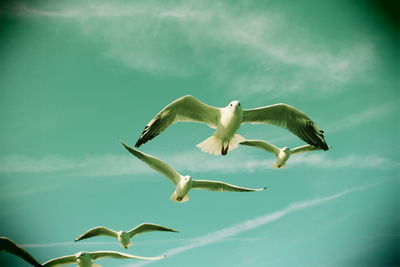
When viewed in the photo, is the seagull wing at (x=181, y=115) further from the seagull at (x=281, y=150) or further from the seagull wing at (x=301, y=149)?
the seagull wing at (x=301, y=149)

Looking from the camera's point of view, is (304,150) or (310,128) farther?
(304,150)

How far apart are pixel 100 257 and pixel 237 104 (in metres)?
5.43

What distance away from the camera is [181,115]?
687 cm

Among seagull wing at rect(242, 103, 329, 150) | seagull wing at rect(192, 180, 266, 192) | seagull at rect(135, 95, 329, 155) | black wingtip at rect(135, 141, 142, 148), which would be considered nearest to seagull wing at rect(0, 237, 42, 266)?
black wingtip at rect(135, 141, 142, 148)

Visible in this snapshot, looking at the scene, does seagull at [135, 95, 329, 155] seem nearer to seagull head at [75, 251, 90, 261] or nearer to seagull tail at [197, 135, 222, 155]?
seagull tail at [197, 135, 222, 155]

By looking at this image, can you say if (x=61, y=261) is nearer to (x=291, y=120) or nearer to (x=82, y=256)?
(x=82, y=256)

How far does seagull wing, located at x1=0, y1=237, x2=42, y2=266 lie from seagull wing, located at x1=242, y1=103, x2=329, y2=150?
16.2ft

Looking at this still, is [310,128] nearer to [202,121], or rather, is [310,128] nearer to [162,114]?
[202,121]

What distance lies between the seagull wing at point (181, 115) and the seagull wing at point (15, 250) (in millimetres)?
3376

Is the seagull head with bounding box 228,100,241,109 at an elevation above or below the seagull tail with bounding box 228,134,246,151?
above

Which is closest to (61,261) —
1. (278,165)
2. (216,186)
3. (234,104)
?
(216,186)

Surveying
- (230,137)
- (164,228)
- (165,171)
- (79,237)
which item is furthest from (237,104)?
(79,237)

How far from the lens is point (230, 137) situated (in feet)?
23.1

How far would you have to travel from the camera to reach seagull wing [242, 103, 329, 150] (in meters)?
6.93
